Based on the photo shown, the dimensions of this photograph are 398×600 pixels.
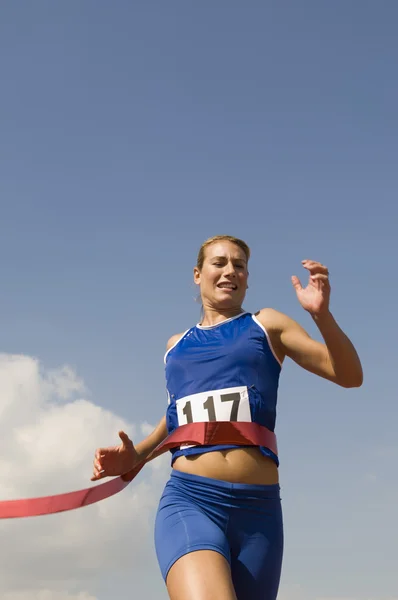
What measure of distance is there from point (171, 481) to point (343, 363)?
4.92ft

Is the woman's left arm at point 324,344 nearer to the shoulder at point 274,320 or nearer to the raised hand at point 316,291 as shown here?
the raised hand at point 316,291

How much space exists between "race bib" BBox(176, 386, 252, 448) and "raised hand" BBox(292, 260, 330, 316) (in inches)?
32.2

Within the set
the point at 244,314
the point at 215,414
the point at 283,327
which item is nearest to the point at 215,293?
the point at 244,314

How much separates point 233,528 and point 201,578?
0.57 m

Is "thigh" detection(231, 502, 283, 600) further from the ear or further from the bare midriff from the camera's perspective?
the ear

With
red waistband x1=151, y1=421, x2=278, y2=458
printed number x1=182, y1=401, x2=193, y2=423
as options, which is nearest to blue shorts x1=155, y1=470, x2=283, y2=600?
red waistband x1=151, y1=421, x2=278, y2=458

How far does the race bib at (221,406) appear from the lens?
5.45 m

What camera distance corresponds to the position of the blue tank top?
18.0 ft

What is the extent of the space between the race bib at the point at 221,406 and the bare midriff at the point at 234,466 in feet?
0.61

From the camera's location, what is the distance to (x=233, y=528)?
17.2ft

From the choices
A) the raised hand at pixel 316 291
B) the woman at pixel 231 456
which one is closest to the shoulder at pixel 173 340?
the woman at pixel 231 456

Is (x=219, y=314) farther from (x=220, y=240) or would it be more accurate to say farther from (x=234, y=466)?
(x=234, y=466)

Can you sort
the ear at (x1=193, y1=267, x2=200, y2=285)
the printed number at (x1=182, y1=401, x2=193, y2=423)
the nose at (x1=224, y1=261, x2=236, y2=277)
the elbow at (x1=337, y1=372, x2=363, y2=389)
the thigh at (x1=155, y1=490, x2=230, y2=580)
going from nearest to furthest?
the thigh at (x1=155, y1=490, x2=230, y2=580)
the elbow at (x1=337, y1=372, x2=363, y2=389)
the printed number at (x1=182, y1=401, x2=193, y2=423)
the nose at (x1=224, y1=261, x2=236, y2=277)
the ear at (x1=193, y1=267, x2=200, y2=285)

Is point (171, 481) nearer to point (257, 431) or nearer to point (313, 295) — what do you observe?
point (257, 431)
